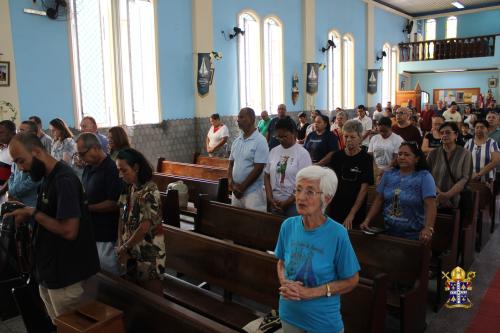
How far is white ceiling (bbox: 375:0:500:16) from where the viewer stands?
18278mm

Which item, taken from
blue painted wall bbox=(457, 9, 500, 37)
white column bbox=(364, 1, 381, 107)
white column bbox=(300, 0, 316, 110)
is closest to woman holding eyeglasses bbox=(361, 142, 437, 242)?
white column bbox=(300, 0, 316, 110)

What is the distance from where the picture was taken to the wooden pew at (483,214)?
549cm

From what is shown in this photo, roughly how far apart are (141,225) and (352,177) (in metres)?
1.92

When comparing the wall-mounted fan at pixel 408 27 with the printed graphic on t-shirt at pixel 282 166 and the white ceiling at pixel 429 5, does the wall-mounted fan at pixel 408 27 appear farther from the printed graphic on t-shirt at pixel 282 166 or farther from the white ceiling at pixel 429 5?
the printed graphic on t-shirt at pixel 282 166

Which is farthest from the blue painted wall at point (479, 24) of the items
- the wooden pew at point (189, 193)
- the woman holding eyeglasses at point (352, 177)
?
the woman holding eyeglasses at point (352, 177)

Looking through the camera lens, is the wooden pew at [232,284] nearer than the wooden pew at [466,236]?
Yes

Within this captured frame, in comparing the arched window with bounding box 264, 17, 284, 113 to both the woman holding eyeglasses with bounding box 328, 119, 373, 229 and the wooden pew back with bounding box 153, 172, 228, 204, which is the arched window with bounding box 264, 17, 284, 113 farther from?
the woman holding eyeglasses with bounding box 328, 119, 373, 229

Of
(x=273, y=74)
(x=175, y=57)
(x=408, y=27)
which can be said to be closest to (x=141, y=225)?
(x=175, y=57)

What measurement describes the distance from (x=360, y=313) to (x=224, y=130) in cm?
644

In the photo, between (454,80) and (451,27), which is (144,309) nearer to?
(454,80)

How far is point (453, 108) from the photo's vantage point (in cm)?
1230

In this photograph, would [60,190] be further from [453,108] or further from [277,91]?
[453,108]

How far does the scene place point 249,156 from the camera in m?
4.54

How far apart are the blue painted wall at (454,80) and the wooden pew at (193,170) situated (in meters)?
16.7
